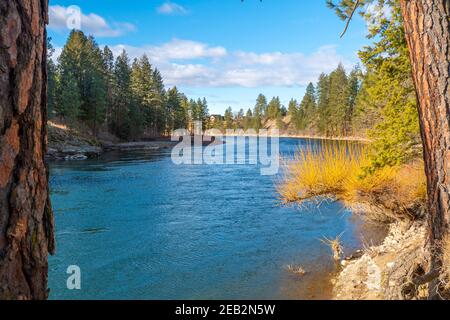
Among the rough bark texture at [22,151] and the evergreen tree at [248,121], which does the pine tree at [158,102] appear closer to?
the evergreen tree at [248,121]

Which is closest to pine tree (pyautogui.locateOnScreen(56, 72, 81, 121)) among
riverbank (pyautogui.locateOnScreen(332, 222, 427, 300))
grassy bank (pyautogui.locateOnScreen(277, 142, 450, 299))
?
grassy bank (pyautogui.locateOnScreen(277, 142, 450, 299))

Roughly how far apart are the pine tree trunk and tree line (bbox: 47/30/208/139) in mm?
43344

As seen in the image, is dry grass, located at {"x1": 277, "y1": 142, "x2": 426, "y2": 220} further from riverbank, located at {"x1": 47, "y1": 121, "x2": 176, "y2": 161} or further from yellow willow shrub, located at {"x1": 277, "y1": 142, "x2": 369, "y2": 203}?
riverbank, located at {"x1": 47, "y1": 121, "x2": 176, "y2": 161}

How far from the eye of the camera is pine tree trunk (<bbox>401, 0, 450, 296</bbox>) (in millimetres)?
3248

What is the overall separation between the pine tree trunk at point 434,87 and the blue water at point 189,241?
462 cm

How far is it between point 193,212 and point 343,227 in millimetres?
5497

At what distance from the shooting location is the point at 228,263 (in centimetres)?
905

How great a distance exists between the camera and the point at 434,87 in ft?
10.8

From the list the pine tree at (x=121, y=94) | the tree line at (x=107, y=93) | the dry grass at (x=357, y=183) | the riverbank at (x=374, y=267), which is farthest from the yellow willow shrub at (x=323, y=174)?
the pine tree at (x=121, y=94)

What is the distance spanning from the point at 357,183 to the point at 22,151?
7.23 metres

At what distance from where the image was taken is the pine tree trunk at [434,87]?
3.25 m
